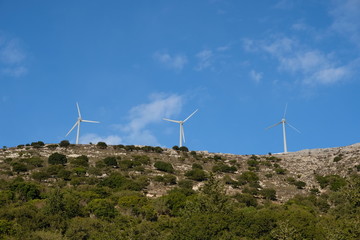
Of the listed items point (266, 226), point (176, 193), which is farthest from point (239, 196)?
point (266, 226)

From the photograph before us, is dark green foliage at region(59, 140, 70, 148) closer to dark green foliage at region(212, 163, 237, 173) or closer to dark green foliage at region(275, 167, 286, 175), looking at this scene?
dark green foliage at region(212, 163, 237, 173)

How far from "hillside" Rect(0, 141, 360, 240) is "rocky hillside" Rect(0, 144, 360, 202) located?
320mm

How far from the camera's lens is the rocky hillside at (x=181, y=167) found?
121 metres

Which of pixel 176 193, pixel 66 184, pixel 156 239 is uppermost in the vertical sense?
pixel 66 184

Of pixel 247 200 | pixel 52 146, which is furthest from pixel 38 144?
pixel 247 200

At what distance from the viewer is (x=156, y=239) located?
236ft

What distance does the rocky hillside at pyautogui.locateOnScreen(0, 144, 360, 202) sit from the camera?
120875mm

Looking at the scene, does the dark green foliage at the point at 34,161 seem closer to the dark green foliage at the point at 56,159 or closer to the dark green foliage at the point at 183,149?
the dark green foliage at the point at 56,159

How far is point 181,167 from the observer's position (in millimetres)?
144375

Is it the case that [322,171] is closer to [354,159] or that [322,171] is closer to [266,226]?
[354,159]

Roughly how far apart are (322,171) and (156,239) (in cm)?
9321

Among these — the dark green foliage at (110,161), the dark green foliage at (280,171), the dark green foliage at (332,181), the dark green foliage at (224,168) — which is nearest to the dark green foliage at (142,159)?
the dark green foliage at (110,161)

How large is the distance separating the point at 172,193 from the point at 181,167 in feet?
134

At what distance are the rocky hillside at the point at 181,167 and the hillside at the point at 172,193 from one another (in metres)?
0.32
